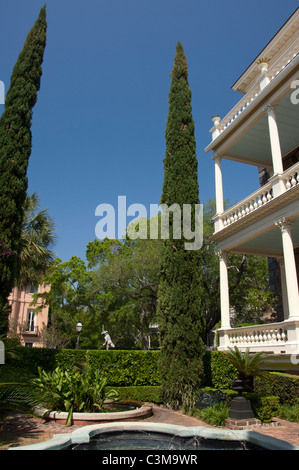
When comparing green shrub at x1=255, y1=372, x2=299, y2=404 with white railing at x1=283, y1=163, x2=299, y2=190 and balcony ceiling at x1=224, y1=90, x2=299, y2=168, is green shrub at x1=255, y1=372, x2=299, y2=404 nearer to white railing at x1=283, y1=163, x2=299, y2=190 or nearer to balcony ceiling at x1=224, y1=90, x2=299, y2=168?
white railing at x1=283, y1=163, x2=299, y2=190

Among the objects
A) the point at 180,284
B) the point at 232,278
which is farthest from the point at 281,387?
the point at 232,278

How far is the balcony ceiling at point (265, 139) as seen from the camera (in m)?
12.9

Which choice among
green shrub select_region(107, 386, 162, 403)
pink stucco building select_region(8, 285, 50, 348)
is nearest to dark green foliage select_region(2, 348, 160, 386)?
green shrub select_region(107, 386, 162, 403)

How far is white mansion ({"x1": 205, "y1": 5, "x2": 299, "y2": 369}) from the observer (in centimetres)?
1061

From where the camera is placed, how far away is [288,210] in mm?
10898

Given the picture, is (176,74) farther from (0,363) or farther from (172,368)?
(0,363)

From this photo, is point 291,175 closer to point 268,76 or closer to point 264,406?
point 268,76

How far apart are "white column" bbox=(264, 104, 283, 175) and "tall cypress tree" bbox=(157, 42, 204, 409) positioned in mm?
2728

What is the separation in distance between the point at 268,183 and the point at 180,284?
15.3ft

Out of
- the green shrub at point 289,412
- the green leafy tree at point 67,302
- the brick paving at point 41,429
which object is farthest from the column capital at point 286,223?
the green leafy tree at point 67,302

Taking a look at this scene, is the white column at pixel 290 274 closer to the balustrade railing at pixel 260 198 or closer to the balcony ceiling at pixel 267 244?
the balustrade railing at pixel 260 198

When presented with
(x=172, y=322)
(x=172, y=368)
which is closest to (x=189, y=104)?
(x=172, y=322)
